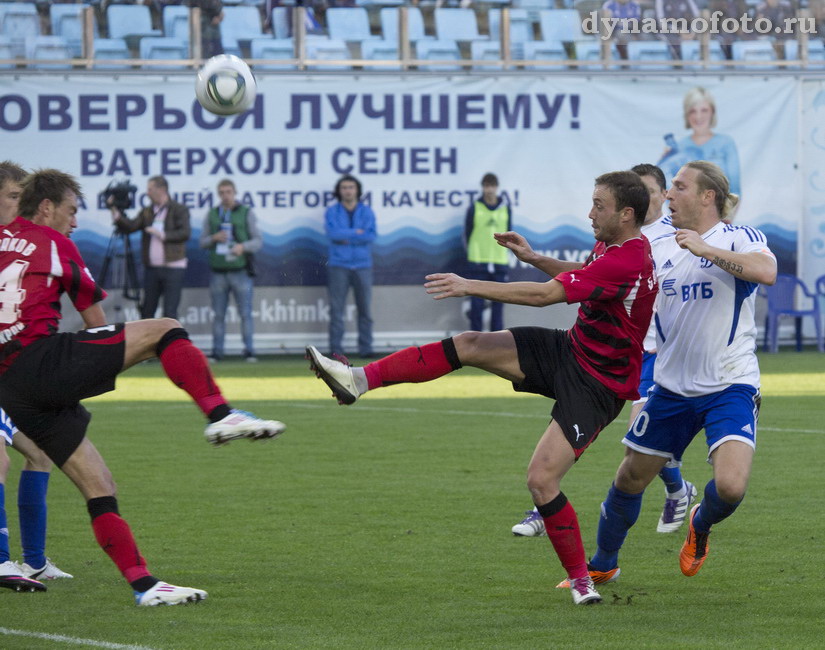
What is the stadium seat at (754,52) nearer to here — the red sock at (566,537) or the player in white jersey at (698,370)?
the player in white jersey at (698,370)

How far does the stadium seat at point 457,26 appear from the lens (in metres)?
21.1

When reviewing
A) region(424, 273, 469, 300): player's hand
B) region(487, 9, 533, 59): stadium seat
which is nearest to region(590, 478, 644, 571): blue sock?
region(424, 273, 469, 300): player's hand

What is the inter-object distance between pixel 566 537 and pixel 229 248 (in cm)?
1398

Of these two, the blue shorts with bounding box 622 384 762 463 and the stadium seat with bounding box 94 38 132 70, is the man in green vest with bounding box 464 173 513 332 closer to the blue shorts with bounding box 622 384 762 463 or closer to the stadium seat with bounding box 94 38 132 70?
the stadium seat with bounding box 94 38 132 70

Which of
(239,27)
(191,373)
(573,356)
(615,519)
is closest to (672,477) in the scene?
(615,519)

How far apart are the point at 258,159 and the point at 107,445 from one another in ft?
29.1

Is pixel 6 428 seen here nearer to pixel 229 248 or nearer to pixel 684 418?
pixel 684 418

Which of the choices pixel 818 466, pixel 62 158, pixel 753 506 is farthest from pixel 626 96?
pixel 753 506

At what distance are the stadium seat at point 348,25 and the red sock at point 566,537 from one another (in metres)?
15.4

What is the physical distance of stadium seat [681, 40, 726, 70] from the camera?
842 inches

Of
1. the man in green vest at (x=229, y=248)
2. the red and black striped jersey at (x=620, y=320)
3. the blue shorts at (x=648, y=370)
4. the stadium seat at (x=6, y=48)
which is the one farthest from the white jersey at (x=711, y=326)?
the stadium seat at (x=6, y=48)

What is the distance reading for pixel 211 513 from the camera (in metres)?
8.89

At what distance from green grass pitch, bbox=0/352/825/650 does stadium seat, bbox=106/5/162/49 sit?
318 inches

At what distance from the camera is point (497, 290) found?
19.9 ft
